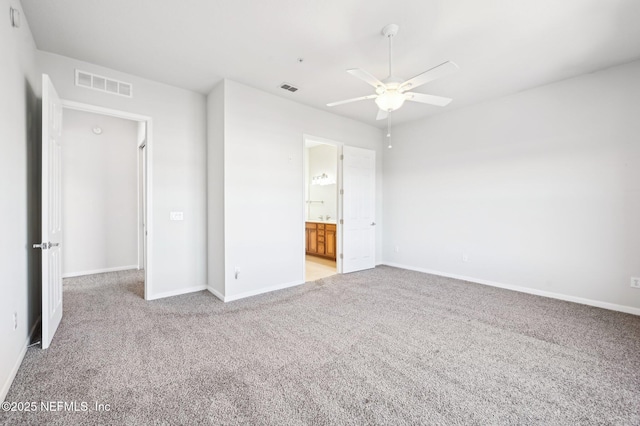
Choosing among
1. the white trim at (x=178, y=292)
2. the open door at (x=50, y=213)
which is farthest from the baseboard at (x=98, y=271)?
the open door at (x=50, y=213)

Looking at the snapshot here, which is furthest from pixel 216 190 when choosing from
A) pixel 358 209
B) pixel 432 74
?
pixel 432 74

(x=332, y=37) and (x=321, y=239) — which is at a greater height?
(x=332, y=37)

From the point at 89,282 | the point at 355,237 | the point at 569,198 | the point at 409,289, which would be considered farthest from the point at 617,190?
the point at 89,282

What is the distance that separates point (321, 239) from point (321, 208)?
1320mm

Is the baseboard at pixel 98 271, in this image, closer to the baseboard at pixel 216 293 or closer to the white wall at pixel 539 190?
the baseboard at pixel 216 293

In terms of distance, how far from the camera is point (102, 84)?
3311 millimetres

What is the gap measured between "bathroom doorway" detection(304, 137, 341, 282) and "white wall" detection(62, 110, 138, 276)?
3.53m

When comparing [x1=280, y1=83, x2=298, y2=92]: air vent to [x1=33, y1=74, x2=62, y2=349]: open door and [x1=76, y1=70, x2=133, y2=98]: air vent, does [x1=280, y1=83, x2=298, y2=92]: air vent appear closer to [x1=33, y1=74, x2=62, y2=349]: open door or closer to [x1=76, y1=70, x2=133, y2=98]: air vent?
[x1=76, y1=70, x2=133, y2=98]: air vent

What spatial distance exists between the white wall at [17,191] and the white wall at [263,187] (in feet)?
5.91

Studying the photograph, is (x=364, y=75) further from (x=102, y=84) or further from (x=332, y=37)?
(x=102, y=84)

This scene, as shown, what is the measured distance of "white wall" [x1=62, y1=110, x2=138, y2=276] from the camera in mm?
4852

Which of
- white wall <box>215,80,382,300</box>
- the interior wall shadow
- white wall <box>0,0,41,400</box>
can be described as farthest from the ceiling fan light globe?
the interior wall shadow

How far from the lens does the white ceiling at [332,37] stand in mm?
2332

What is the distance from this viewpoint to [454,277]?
480 centimetres
